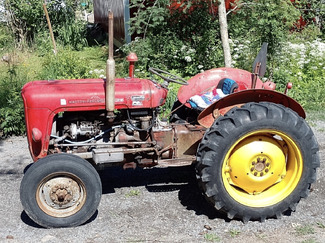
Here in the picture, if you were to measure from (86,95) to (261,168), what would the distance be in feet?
5.70

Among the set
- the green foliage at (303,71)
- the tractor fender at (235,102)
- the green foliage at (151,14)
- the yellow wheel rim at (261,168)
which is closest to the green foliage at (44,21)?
the green foliage at (151,14)

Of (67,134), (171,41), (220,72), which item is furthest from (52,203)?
(171,41)

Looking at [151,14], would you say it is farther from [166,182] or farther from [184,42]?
[166,182]

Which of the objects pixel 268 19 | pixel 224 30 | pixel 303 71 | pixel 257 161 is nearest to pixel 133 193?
pixel 257 161

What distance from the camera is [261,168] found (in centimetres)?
422

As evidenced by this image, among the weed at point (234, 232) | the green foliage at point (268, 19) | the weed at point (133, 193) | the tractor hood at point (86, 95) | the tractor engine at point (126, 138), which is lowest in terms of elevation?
the weed at point (133, 193)

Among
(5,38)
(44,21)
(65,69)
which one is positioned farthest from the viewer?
(44,21)

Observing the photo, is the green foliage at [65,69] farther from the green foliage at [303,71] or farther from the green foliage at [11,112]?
the green foliage at [303,71]

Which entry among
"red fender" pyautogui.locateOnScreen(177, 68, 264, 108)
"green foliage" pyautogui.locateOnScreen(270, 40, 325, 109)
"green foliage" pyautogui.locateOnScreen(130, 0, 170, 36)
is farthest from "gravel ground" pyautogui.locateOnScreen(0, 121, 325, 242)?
"green foliage" pyautogui.locateOnScreen(130, 0, 170, 36)

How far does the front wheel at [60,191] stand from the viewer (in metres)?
3.91

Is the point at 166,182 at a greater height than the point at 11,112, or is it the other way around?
the point at 11,112

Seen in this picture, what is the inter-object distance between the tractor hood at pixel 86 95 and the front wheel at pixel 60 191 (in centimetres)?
49

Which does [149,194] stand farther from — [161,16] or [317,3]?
[317,3]

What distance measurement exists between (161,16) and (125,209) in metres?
4.90
